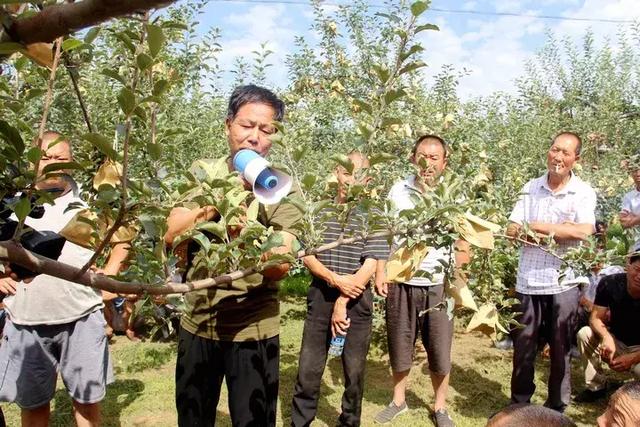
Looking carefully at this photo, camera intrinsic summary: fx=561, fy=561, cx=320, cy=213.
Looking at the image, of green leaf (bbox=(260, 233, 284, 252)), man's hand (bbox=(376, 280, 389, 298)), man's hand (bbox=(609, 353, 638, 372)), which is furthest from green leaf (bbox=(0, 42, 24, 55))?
man's hand (bbox=(609, 353, 638, 372))

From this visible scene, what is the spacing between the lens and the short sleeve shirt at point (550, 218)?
346cm

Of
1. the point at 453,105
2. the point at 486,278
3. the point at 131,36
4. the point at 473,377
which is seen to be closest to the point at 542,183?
the point at 486,278

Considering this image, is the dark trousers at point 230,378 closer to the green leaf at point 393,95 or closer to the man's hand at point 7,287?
the man's hand at point 7,287

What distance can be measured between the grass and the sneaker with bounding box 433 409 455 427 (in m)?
0.09

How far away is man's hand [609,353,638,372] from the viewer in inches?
138

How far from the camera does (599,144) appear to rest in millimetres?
6523

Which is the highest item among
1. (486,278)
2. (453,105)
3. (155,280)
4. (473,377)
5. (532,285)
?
(453,105)

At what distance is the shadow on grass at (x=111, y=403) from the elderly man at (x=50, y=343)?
105cm

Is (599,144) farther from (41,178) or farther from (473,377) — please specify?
(41,178)

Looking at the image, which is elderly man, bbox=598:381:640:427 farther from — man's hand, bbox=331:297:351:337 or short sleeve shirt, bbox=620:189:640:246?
short sleeve shirt, bbox=620:189:640:246

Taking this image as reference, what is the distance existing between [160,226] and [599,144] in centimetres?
657

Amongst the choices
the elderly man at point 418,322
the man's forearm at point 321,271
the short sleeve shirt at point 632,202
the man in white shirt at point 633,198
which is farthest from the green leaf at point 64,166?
the short sleeve shirt at point 632,202

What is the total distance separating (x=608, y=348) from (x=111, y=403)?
3411mm

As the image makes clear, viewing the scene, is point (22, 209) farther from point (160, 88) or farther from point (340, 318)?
point (340, 318)
